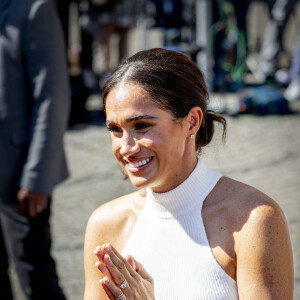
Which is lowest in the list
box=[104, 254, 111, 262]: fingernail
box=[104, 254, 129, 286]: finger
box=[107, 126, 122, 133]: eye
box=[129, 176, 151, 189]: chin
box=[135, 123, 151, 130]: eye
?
box=[104, 254, 129, 286]: finger

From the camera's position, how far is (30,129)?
9.10 feet

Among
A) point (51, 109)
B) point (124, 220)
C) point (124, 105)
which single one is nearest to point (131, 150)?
point (124, 105)

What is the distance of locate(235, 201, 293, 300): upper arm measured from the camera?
5.68 ft

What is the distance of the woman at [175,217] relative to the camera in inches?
68.4

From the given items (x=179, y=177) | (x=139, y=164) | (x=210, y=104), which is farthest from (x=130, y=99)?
(x=210, y=104)

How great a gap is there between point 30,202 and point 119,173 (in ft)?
11.1

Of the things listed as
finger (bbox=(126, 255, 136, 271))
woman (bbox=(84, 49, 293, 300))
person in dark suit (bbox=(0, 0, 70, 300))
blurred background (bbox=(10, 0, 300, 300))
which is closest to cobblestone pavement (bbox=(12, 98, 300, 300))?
blurred background (bbox=(10, 0, 300, 300))

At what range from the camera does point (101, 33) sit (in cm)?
A: 1184

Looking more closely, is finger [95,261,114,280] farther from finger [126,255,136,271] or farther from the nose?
the nose

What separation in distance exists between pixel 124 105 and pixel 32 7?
1093 mm

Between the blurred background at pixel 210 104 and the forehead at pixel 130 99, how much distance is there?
0.50 meters

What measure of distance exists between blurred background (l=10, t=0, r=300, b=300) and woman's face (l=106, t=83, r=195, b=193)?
1.30ft

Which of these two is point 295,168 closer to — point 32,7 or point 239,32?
point 32,7

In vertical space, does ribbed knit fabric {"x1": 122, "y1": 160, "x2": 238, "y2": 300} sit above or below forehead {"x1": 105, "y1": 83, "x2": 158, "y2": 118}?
below
